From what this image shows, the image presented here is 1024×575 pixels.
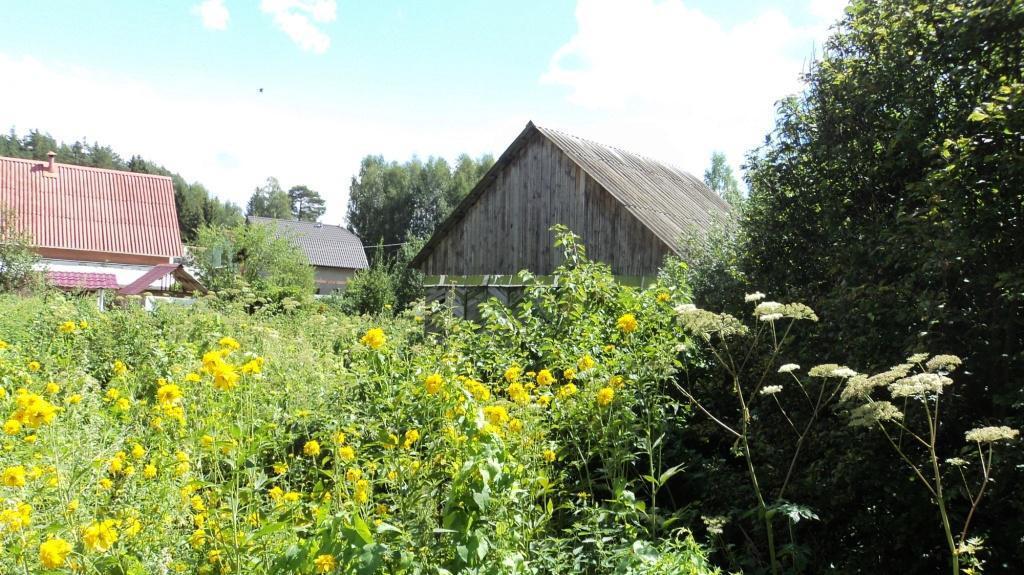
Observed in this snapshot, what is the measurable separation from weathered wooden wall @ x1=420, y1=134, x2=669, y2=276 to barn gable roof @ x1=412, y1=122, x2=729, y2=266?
0.13m

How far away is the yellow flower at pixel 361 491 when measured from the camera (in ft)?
9.60

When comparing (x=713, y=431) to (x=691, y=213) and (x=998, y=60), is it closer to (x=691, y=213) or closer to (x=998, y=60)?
(x=998, y=60)

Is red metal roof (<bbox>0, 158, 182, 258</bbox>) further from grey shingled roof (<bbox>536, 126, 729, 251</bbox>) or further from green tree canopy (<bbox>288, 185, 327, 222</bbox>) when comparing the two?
green tree canopy (<bbox>288, 185, 327, 222</bbox>)

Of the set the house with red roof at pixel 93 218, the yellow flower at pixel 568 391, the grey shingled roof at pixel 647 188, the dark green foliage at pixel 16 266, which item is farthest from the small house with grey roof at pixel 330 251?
the yellow flower at pixel 568 391

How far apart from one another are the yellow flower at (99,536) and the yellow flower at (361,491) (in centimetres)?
88

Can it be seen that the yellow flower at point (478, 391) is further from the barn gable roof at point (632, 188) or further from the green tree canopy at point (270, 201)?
the green tree canopy at point (270, 201)

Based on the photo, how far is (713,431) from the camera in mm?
4539

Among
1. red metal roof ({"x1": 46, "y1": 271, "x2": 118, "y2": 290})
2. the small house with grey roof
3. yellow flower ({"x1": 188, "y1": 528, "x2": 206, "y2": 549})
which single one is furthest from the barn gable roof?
the small house with grey roof

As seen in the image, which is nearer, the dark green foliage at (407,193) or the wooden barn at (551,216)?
the wooden barn at (551,216)

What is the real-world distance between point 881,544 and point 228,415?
3670 millimetres

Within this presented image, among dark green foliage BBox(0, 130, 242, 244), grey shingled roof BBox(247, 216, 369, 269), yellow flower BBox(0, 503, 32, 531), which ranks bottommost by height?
yellow flower BBox(0, 503, 32, 531)

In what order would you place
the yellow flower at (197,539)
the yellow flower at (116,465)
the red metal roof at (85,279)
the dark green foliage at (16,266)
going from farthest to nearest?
the red metal roof at (85,279) < the dark green foliage at (16,266) < the yellow flower at (197,539) < the yellow flower at (116,465)

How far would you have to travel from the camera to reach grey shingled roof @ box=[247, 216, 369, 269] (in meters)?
49.3

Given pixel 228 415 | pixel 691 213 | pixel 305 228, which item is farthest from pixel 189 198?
pixel 228 415
